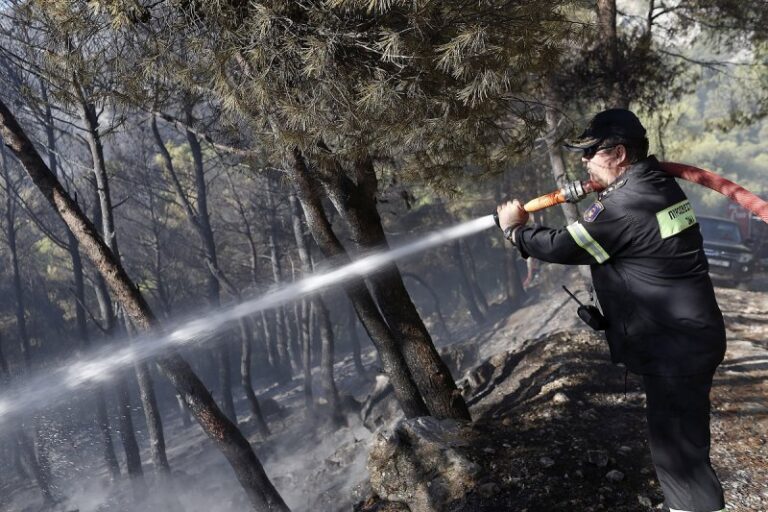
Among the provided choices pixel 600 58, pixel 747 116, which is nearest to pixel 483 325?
pixel 747 116

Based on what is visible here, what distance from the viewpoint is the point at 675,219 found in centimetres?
280

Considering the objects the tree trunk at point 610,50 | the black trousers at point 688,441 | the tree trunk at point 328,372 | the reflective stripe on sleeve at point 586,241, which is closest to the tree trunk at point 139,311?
the black trousers at point 688,441

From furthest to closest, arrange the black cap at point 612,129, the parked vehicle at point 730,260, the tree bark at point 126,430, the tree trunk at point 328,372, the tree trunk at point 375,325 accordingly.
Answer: the tree trunk at point 328,372
the parked vehicle at point 730,260
the tree bark at point 126,430
the tree trunk at point 375,325
the black cap at point 612,129

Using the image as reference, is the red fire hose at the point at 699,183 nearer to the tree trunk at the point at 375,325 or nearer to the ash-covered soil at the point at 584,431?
the ash-covered soil at the point at 584,431

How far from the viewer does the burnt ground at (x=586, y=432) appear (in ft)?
12.6

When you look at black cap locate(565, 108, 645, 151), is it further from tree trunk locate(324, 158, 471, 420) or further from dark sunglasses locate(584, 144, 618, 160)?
tree trunk locate(324, 158, 471, 420)

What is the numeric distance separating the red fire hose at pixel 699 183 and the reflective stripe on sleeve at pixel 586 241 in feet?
1.33

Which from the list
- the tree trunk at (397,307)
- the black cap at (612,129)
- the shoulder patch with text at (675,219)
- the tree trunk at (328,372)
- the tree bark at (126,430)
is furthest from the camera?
the tree trunk at (328,372)

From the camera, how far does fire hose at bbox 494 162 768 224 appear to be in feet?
9.11

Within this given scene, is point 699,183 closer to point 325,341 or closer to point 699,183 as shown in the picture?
point 699,183

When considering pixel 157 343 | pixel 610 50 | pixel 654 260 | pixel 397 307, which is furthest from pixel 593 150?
pixel 610 50

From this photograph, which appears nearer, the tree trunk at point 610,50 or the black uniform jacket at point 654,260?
the black uniform jacket at point 654,260

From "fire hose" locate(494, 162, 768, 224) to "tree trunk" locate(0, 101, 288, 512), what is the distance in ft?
14.9

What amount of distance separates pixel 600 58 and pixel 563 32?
4.63m
